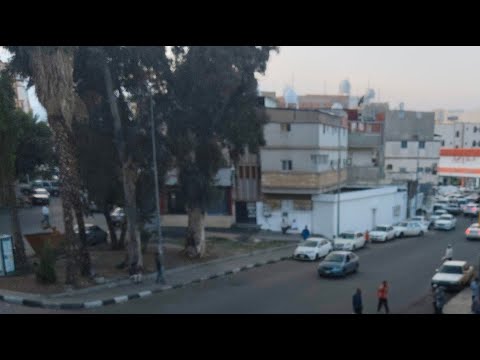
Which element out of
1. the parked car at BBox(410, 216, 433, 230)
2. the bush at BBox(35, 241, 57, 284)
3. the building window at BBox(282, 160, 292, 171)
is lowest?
the parked car at BBox(410, 216, 433, 230)

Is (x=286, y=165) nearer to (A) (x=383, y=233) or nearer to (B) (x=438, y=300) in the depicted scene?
(A) (x=383, y=233)

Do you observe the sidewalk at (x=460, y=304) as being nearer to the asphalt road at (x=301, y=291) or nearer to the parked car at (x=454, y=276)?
the parked car at (x=454, y=276)

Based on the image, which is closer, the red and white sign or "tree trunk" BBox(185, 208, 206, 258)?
"tree trunk" BBox(185, 208, 206, 258)

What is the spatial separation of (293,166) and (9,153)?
711 inches

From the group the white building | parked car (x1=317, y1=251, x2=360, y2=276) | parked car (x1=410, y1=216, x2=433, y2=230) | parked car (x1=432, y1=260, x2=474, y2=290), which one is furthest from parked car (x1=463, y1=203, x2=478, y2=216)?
parked car (x1=317, y1=251, x2=360, y2=276)

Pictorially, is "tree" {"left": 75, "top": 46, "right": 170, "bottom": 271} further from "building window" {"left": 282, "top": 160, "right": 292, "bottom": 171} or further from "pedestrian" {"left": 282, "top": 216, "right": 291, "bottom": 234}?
"pedestrian" {"left": 282, "top": 216, "right": 291, "bottom": 234}

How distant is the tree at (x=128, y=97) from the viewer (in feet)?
55.6

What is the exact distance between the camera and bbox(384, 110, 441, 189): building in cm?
5266

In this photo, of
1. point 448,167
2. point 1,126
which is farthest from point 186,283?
point 448,167

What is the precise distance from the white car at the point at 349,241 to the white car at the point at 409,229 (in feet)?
20.3

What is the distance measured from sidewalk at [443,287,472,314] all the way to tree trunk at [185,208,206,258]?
446 inches

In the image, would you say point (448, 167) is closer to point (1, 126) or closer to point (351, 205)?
point (351, 205)

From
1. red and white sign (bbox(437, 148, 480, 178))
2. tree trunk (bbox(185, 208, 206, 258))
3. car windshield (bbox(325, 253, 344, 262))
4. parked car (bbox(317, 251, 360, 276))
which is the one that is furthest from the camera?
red and white sign (bbox(437, 148, 480, 178))

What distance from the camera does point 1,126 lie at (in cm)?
1711
